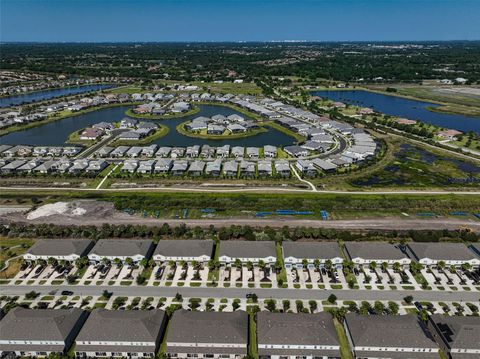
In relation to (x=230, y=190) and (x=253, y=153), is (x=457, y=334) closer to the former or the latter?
(x=230, y=190)

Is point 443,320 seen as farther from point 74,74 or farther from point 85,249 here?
point 74,74

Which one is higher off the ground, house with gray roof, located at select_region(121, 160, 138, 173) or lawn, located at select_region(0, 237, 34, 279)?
house with gray roof, located at select_region(121, 160, 138, 173)

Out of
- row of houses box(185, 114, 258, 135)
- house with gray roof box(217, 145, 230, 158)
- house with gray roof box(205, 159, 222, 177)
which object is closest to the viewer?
house with gray roof box(205, 159, 222, 177)

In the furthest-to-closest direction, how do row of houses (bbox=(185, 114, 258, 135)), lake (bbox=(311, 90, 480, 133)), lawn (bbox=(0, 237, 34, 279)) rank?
1. lake (bbox=(311, 90, 480, 133))
2. row of houses (bbox=(185, 114, 258, 135))
3. lawn (bbox=(0, 237, 34, 279))

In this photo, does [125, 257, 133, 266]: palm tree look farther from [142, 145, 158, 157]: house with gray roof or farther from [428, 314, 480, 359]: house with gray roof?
[142, 145, 158, 157]: house with gray roof

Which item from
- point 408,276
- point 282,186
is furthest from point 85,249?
A: point 408,276

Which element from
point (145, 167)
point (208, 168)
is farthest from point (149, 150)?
point (208, 168)

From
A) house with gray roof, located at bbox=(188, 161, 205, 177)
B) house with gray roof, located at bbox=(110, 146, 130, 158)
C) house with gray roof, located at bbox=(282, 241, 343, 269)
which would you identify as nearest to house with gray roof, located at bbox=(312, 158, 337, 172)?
house with gray roof, located at bbox=(188, 161, 205, 177)
